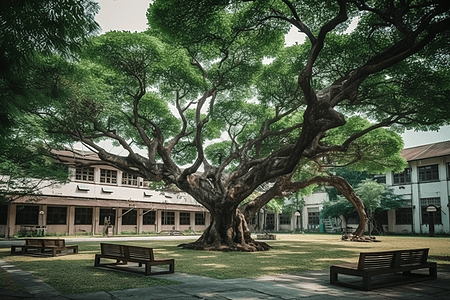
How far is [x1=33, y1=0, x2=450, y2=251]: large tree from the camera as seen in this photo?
1216cm

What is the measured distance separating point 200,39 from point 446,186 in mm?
32556

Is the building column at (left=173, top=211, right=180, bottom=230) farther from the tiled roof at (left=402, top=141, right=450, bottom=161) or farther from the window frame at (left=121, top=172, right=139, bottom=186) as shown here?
the tiled roof at (left=402, top=141, right=450, bottom=161)

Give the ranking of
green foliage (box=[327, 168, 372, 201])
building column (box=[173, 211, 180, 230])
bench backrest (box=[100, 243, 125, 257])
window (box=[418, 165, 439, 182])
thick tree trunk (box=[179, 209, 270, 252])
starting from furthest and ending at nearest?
1. green foliage (box=[327, 168, 372, 201])
2. building column (box=[173, 211, 180, 230])
3. window (box=[418, 165, 439, 182])
4. thick tree trunk (box=[179, 209, 270, 252])
5. bench backrest (box=[100, 243, 125, 257])

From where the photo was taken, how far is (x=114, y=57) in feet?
51.7

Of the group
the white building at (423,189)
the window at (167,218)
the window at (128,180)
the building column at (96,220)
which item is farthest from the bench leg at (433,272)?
the window at (167,218)

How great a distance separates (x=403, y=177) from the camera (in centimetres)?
4134

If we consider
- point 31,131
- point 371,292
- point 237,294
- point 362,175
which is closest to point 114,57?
point 31,131

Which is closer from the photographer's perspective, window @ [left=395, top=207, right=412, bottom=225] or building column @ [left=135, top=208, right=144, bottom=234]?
building column @ [left=135, top=208, right=144, bottom=234]

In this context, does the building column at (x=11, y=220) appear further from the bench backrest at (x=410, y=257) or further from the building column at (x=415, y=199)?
the building column at (x=415, y=199)

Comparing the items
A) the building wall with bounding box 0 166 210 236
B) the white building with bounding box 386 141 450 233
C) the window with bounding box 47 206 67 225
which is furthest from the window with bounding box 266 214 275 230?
the window with bounding box 47 206 67 225

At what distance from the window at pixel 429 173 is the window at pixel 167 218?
26.7 m

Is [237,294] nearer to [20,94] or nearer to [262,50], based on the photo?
[20,94]

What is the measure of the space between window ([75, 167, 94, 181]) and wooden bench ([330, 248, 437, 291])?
3035cm

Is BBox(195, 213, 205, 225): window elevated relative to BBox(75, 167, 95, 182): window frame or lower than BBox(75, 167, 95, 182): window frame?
lower
